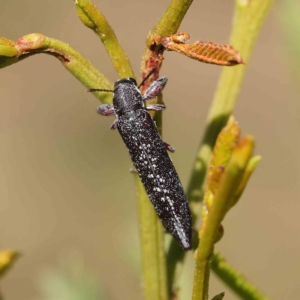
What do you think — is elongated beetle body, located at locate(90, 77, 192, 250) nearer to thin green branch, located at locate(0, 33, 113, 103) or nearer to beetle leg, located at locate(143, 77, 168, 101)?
beetle leg, located at locate(143, 77, 168, 101)

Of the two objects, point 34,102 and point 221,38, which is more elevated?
point 221,38

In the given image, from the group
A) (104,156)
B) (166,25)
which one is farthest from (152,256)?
(104,156)

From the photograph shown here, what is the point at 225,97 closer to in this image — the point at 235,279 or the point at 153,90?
the point at 153,90

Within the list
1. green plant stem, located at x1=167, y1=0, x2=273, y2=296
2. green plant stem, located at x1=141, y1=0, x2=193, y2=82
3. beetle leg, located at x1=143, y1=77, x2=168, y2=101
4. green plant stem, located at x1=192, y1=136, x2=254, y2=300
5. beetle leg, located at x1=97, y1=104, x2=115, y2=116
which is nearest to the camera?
green plant stem, located at x1=192, y1=136, x2=254, y2=300

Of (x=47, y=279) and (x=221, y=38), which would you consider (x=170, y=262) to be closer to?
(x=47, y=279)

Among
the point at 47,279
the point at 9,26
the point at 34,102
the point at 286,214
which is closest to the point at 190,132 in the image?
the point at 286,214

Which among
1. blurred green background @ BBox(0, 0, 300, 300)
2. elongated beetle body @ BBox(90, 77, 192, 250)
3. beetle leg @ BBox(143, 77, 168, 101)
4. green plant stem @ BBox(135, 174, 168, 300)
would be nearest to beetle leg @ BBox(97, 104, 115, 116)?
elongated beetle body @ BBox(90, 77, 192, 250)
